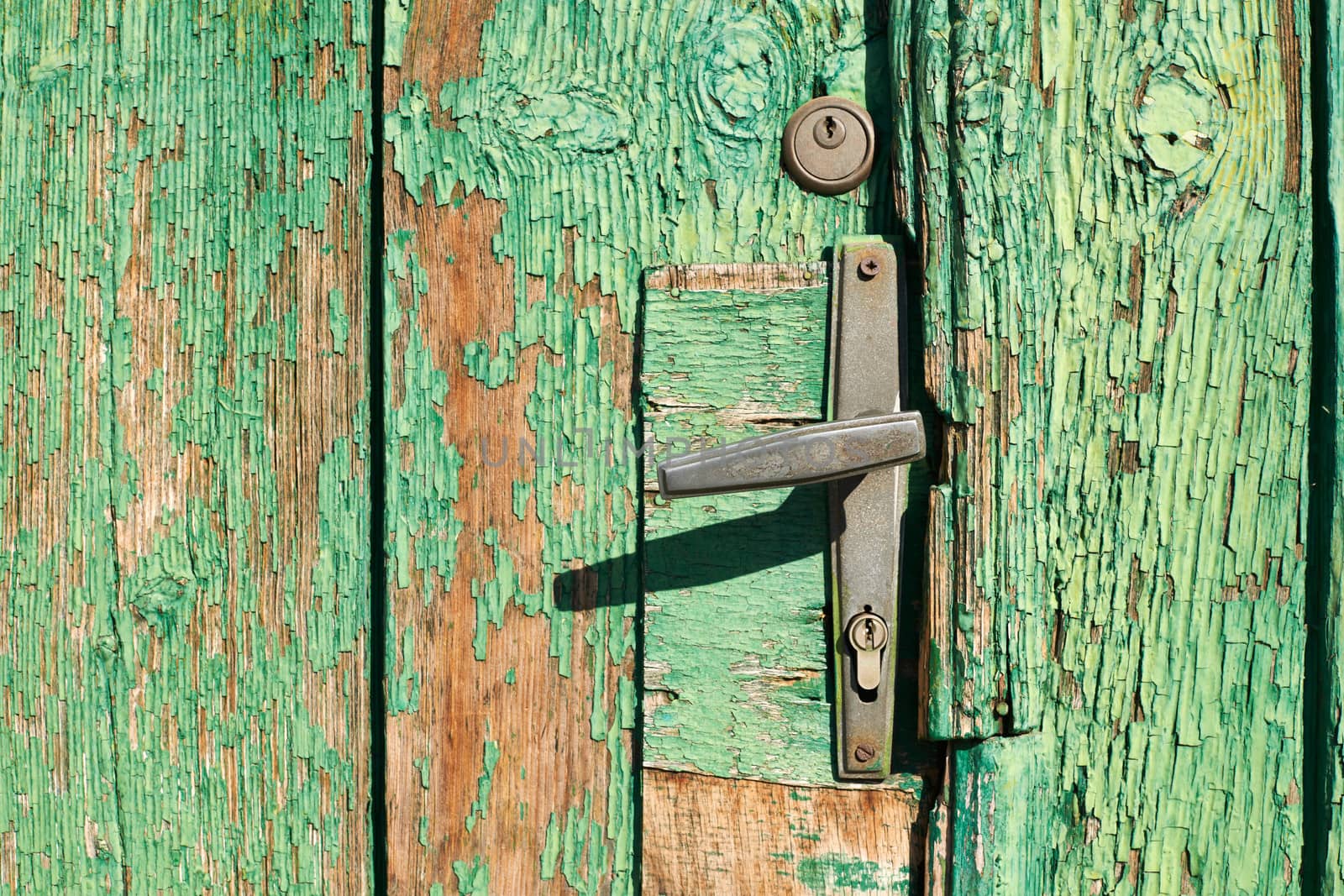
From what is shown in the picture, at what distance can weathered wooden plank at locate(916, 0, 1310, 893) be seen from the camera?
0.67 meters

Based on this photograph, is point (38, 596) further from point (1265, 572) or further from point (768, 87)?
point (1265, 572)

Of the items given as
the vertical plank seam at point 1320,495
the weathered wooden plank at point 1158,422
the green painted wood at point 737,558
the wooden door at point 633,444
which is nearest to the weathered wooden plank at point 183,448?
the wooden door at point 633,444

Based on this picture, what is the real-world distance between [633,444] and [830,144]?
0.26m

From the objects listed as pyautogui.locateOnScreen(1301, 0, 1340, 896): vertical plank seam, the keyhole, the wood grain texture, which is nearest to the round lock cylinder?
the keyhole

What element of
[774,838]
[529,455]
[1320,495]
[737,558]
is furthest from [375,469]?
[1320,495]

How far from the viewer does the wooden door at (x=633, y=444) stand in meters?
0.67

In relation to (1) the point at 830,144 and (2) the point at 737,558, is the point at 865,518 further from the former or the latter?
(1) the point at 830,144

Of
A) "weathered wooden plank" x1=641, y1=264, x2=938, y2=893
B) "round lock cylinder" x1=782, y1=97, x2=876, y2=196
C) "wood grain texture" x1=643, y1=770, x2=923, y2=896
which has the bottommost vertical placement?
"wood grain texture" x1=643, y1=770, x2=923, y2=896

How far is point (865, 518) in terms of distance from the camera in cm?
67

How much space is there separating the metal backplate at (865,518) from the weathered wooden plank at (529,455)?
14cm

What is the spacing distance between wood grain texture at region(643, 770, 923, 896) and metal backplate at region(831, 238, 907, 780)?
0.12 feet

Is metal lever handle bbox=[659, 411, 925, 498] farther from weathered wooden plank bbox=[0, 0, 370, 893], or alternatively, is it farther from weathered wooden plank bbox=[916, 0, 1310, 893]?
weathered wooden plank bbox=[0, 0, 370, 893]

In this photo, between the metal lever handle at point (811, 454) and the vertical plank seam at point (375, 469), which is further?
the vertical plank seam at point (375, 469)

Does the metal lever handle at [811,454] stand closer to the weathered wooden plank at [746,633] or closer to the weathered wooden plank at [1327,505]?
the weathered wooden plank at [746,633]
